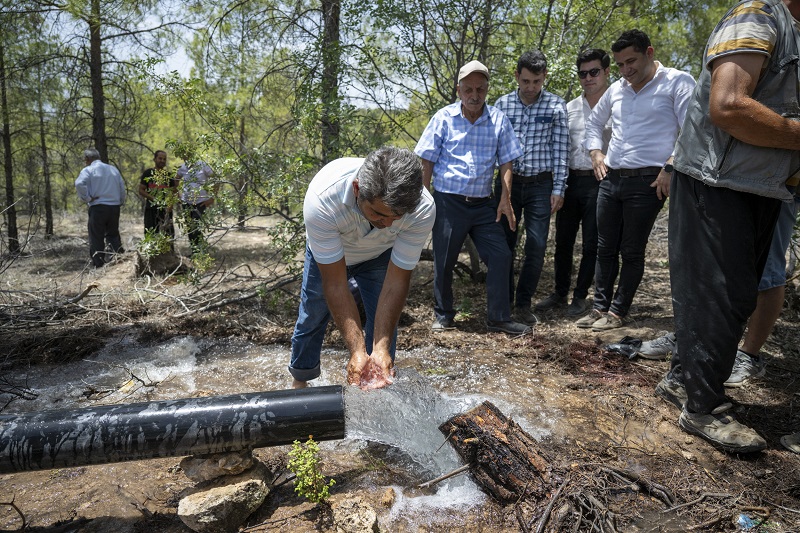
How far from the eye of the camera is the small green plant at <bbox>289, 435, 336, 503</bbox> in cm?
215

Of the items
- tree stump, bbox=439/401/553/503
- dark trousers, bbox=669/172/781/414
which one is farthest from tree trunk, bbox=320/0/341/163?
tree stump, bbox=439/401/553/503

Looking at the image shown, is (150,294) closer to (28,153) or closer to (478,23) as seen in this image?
(478,23)

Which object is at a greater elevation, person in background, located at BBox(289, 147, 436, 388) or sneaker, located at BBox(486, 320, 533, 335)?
person in background, located at BBox(289, 147, 436, 388)

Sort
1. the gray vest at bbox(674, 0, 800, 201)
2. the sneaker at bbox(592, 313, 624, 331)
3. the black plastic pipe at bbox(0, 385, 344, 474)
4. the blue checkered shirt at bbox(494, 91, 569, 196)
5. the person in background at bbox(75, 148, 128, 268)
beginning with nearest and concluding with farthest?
the black plastic pipe at bbox(0, 385, 344, 474) < the gray vest at bbox(674, 0, 800, 201) < the sneaker at bbox(592, 313, 624, 331) < the blue checkered shirt at bbox(494, 91, 569, 196) < the person in background at bbox(75, 148, 128, 268)

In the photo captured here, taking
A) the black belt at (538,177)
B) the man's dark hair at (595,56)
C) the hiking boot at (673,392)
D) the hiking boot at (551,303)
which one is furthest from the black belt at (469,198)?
the hiking boot at (673,392)

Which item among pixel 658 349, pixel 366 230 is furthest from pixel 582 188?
pixel 366 230

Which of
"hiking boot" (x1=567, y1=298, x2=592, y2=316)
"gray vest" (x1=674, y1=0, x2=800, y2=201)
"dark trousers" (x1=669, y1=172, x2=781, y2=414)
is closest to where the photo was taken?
"gray vest" (x1=674, y1=0, x2=800, y2=201)

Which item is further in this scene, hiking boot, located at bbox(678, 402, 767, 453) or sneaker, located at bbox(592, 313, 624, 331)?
sneaker, located at bbox(592, 313, 624, 331)

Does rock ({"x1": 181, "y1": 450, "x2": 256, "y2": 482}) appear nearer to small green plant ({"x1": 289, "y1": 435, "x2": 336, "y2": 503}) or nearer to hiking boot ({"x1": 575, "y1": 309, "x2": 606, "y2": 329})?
small green plant ({"x1": 289, "y1": 435, "x2": 336, "y2": 503})

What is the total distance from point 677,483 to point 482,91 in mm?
3087

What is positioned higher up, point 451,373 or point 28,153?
point 28,153

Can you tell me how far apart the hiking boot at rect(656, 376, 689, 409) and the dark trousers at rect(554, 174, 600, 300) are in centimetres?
186

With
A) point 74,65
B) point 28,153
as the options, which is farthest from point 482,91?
point 28,153

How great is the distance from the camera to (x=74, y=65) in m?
8.76
